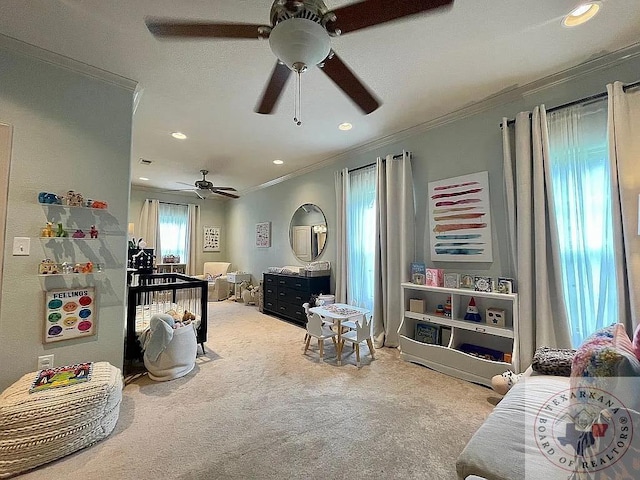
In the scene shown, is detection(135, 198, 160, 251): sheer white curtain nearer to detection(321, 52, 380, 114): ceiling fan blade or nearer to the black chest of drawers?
the black chest of drawers

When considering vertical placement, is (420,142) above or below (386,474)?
above

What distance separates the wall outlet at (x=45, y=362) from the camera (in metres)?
2.00

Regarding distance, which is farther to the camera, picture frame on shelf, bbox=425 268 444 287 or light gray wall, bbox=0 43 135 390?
picture frame on shelf, bbox=425 268 444 287

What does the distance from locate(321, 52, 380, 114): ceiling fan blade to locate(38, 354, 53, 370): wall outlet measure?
269 cm

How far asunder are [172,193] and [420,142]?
591 centimetres

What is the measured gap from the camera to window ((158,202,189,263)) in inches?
263

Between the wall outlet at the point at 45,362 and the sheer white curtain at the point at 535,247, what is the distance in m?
3.56

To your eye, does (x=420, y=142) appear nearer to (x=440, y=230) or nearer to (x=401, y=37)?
(x=440, y=230)

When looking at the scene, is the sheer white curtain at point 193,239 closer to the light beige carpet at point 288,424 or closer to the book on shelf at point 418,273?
the light beige carpet at point 288,424

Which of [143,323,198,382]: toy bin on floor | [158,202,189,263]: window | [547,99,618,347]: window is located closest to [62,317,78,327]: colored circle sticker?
[143,323,198,382]: toy bin on floor

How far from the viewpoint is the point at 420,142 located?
11.0 feet

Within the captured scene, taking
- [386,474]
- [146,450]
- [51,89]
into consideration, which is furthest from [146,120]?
[386,474]

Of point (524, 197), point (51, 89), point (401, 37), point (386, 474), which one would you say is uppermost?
point (401, 37)

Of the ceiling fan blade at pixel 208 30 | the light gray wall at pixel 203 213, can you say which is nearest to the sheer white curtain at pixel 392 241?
the ceiling fan blade at pixel 208 30
